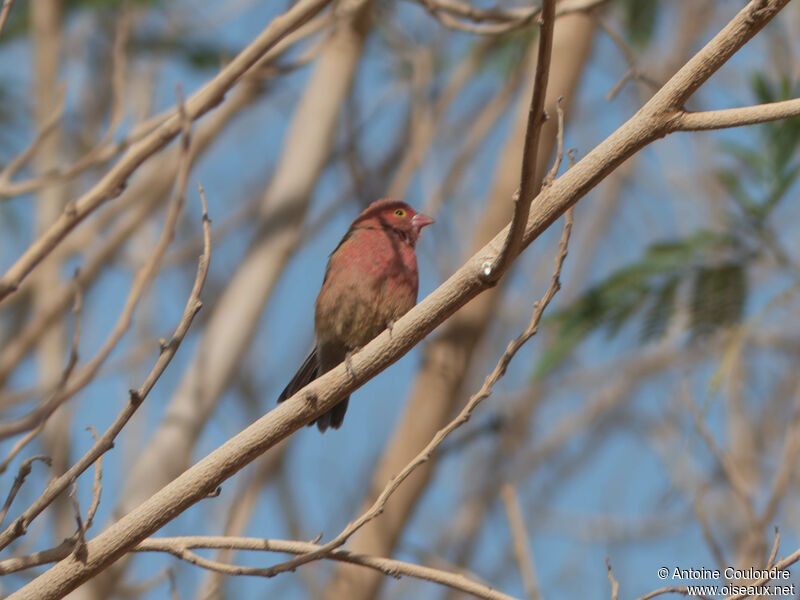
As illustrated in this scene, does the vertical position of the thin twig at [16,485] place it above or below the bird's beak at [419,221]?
below

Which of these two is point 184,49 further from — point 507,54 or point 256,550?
point 256,550

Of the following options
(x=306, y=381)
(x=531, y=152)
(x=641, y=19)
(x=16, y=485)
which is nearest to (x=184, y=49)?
(x=641, y=19)

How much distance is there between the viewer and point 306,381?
5.47 metres

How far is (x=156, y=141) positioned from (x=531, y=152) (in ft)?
4.14

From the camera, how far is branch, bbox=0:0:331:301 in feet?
8.82

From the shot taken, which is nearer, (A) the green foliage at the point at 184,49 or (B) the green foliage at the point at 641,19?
(B) the green foliage at the point at 641,19

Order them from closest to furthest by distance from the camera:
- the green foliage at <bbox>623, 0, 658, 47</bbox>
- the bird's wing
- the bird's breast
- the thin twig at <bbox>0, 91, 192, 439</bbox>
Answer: the thin twig at <bbox>0, 91, 192, 439</bbox>, the bird's breast, the bird's wing, the green foliage at <bbox>623, 0, 658, 47</bbox>

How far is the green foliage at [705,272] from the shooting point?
17.2ft

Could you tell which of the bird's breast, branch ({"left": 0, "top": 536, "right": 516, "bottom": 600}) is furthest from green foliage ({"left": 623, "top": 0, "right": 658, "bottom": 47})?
branch ({"left": 0, "top": 536, "right": 516, "bottom": 600})

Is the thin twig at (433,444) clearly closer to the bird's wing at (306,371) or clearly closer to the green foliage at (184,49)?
the bird's wing at (306,371)

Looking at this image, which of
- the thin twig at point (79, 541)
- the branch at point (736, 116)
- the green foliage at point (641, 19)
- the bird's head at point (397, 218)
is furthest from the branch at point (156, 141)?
the green foliage at point (641, 19)

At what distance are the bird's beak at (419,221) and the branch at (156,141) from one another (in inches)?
85.6

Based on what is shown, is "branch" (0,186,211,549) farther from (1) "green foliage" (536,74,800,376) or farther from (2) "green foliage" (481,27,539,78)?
(2) "green foliage" (481,27,539,78)

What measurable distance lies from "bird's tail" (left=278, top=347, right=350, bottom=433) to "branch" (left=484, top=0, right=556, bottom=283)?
211 cm
